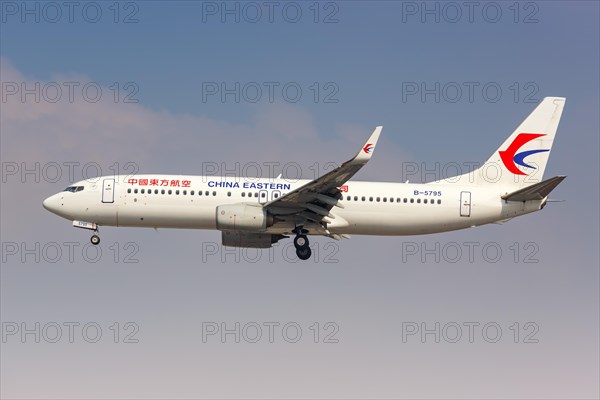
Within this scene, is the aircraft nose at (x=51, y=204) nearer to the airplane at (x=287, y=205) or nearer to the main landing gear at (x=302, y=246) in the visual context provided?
the airplane at (x=287, y=205)

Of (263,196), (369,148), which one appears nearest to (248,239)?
(263,196)

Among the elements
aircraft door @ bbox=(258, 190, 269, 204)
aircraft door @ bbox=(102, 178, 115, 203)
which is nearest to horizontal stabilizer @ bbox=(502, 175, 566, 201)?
aircraft door @ bbox=(258, 190, 269, 204)

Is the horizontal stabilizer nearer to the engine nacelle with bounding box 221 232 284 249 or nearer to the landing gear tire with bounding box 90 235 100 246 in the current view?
the engine nacelle with bounding box 221 232 284 249

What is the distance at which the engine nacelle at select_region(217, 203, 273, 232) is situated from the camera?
5309 centimetres

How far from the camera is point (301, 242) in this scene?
Answer: 2183 inches

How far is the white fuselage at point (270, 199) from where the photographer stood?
54750mm

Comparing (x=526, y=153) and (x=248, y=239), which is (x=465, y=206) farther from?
(x=248, y=239)

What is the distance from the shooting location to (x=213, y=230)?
184 feet

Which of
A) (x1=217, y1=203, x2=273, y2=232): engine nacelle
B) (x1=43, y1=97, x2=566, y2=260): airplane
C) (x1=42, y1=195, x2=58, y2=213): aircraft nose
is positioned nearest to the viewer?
(x1=217, y1=203, x2=273, y2=232): engine nacelle

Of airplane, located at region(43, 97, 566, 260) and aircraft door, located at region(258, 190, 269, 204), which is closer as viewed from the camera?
airplane, located at region(43, 97, 566, 260)

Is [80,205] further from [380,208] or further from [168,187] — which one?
[380,208]

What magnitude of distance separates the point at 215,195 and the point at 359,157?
9459 mm

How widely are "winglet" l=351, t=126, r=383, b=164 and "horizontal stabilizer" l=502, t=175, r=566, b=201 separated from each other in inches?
378

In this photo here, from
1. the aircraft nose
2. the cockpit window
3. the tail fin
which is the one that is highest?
the tail fin
